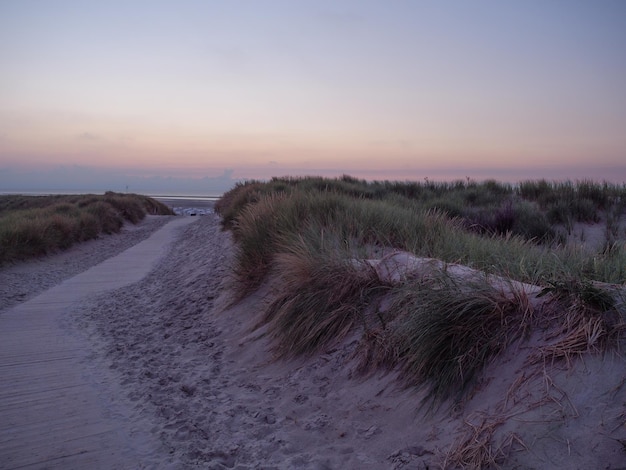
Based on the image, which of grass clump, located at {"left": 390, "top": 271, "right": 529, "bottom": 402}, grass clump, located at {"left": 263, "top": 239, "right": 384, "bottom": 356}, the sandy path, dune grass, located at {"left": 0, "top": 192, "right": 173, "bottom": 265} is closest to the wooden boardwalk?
grass clump, located at {"left": 263, "top": 239, "right": 384, "bottom": 356}

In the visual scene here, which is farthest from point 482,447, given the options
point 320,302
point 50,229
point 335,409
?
point 50,229

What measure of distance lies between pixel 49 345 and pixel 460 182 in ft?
59.8

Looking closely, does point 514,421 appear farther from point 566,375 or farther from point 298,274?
point 298,274

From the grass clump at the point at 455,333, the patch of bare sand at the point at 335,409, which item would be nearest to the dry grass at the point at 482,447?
the patch of bare sand at the point at 335,409

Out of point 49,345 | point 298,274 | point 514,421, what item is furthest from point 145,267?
point 514,421

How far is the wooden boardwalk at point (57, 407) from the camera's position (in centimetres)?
397

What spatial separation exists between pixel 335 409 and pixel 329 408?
8cm

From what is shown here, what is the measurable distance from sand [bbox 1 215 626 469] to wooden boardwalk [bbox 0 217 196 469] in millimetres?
190

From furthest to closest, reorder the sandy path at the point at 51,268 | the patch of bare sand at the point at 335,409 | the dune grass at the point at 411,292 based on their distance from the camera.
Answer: the sandy path at the point at 51,268 < the dune grass at the point at 411,292 < the patch of bare sand at the point at 335,409

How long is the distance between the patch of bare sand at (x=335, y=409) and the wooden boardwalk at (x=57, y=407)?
25 cm

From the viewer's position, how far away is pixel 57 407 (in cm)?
486

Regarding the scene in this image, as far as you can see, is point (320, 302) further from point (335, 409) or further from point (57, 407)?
point (57, 407)

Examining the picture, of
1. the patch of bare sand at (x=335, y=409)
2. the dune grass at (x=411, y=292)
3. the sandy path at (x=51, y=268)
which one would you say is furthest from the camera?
the sandy path at (x=51, y=268)

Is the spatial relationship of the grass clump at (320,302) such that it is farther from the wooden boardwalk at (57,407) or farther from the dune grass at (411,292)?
the wooden boardwalk at (57,407)
